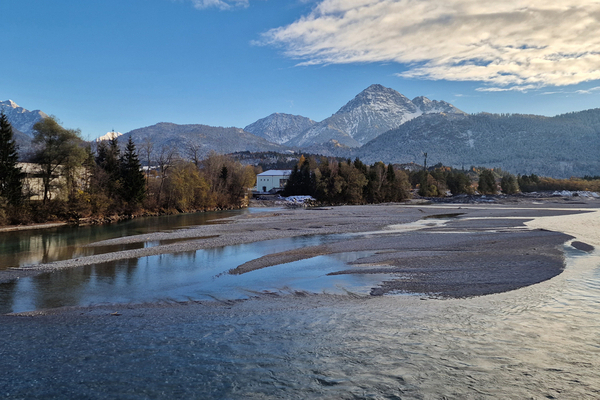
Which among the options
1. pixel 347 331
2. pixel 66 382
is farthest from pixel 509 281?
pixel 66 382

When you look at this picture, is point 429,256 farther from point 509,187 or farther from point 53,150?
point 509,187

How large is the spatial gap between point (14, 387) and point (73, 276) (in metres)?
12.8

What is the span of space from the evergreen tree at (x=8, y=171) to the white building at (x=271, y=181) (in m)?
105

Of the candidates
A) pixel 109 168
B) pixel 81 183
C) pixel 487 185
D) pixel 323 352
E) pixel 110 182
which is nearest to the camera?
pixel 323 352

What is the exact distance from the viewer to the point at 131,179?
63.8 m

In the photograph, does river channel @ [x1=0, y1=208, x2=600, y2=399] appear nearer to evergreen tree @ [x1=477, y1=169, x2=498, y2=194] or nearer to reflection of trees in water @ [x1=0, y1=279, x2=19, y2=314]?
reflection of trees in water @ [x1=0, y1=279, x2=19, y2=314]

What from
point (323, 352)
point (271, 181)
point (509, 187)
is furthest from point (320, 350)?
point (509, 187)

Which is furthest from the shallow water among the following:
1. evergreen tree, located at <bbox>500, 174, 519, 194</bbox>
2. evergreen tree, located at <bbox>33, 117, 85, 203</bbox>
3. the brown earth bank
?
evergreen tree, located at <bbox>500, 174, 519, 194</bbox>

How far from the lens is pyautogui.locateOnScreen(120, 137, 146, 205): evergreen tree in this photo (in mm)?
62969

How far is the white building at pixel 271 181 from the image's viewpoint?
152 metres

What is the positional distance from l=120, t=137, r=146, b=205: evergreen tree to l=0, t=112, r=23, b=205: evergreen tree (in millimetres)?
16706

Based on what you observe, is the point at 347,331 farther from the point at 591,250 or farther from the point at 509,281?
the point at 591,250

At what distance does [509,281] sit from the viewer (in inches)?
654

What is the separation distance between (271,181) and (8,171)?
370 ft
